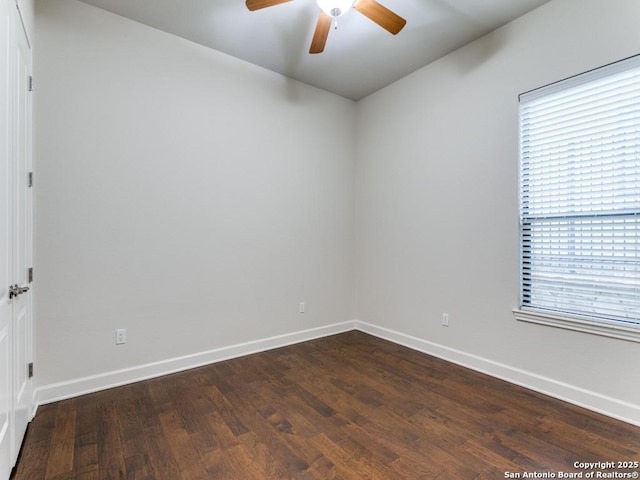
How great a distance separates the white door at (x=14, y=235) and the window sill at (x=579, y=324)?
3.36 meters

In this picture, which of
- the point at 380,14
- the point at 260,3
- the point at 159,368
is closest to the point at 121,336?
the point at 159,368

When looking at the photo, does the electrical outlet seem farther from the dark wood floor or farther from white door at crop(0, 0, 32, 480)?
white door at crop(0, 0, 32, 480)

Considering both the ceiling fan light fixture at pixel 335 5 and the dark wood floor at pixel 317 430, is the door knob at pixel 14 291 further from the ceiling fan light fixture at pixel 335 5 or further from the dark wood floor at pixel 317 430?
the ceiling fan light fixture at pixel 335 5

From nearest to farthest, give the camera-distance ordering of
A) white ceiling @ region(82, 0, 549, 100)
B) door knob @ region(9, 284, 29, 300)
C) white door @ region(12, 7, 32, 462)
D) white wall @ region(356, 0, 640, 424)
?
door knob @ region(9, 284, 29, 300) → white door @ region(12, 7, 32, 462) → white wall @ region(356, 0, 640, 424) → white ceiling @ region(82, 0, 549, 100)

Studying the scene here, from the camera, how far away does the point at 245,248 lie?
337 cm

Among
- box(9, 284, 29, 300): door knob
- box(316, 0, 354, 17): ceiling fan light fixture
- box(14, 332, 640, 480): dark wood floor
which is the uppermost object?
box(316, 0, 354, 17): ceiling fan light fixture

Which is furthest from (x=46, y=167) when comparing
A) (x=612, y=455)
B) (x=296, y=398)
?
(x=612, y=455)

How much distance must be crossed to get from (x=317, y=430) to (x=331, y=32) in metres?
3.16

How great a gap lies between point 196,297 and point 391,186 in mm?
2457

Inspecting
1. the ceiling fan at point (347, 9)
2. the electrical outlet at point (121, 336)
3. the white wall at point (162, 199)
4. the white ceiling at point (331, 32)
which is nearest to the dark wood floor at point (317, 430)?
the electrical outlet at point (121, 336)

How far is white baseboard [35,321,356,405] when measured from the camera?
2421 millimetres

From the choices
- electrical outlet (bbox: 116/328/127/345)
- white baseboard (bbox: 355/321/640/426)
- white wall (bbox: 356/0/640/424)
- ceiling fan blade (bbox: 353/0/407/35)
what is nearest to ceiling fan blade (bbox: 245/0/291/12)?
ceiling fan blade (bbox: 353/0/407/35)

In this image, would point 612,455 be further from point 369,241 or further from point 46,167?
point 46,167

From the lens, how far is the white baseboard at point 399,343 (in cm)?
224
